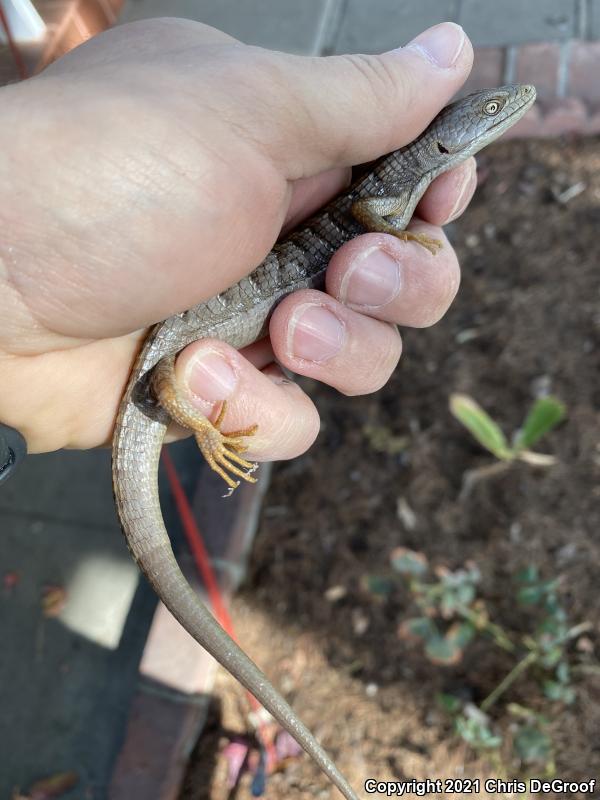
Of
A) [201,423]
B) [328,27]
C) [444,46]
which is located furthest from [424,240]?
[328,27]

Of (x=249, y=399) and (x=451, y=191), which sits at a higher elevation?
(x=451, y=191)

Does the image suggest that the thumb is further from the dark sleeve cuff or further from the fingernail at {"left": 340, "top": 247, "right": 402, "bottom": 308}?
the dark sleeve cuff

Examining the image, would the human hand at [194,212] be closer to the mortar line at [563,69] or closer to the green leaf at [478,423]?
the green leaf at [478,423]

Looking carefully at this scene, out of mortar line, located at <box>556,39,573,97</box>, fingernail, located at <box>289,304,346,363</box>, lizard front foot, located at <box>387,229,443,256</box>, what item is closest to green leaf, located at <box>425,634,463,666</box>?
fingernail, located at <box>289,304,346,363</box>

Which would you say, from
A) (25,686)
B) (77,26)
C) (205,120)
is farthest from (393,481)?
(77,26)

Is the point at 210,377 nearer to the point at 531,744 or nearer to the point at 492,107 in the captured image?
the point at 492,107

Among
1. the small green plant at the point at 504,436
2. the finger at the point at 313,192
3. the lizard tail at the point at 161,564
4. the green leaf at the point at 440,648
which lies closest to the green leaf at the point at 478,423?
the small green plant at the point at 504,436

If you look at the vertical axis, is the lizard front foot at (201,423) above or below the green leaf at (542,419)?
above
